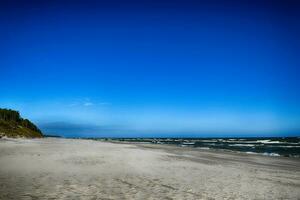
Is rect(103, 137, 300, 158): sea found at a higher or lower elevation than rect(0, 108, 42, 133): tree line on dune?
lower

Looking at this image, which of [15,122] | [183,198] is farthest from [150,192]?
[15,122]

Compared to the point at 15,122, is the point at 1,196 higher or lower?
lower

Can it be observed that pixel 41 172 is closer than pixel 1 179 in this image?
No

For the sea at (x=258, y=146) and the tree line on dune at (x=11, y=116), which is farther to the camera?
the tree line on dune at (x=11, y=116)

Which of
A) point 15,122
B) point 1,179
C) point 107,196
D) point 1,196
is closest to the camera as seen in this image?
point 1,196

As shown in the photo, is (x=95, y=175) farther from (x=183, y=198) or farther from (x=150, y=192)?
(x=183, y=198)

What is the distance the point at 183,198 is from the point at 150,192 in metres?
1.19

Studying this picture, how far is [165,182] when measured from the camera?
38.5 ft

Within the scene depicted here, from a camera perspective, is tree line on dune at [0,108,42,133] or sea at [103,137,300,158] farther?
tree line on dune at [0,108,42,133]

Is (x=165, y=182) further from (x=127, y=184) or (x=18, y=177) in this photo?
(x=18, y=177)

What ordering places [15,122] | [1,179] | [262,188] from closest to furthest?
[1,179] → [262,188] → [15,122]

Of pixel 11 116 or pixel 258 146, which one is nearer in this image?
pixel 11 116

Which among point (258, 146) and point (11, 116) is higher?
point (11, 116)

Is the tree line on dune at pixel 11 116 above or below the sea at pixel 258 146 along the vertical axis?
above
